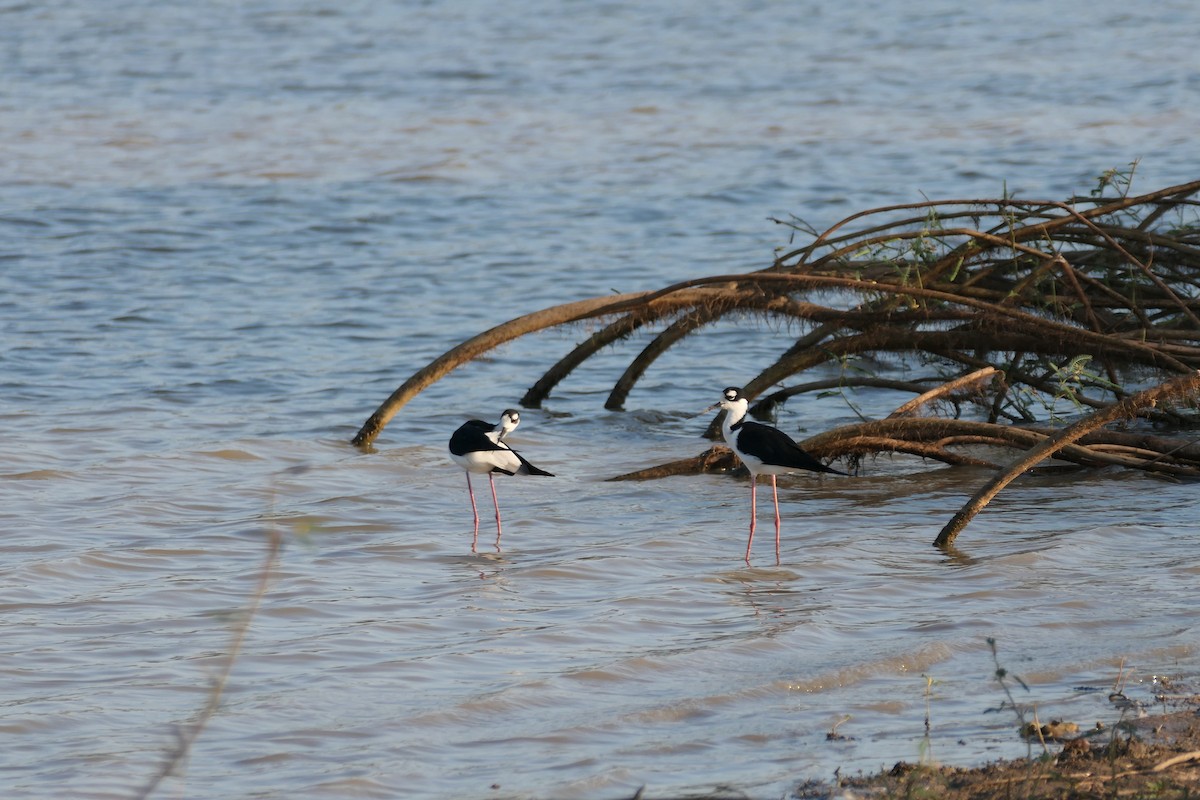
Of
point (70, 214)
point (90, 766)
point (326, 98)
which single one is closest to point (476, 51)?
point (326, 98)

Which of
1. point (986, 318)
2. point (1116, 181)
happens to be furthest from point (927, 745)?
point (1116, 181)

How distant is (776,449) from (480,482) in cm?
235

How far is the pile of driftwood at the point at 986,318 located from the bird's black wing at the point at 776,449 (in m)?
0.60

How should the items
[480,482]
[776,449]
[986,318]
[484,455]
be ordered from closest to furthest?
[776,449]
[484,455]
[986,318]
[480,482]

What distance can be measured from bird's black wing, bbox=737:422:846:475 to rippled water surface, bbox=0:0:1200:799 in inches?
16.3

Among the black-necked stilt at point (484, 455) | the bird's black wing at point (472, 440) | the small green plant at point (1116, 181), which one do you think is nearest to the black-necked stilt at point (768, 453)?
the black-necked stilt at point (484, 455)

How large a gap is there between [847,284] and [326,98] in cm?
1692

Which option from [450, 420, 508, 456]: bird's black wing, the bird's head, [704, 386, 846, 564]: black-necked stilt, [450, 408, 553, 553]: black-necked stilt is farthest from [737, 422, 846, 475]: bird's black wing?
[450, 420, 508, 456]: bird's black wing

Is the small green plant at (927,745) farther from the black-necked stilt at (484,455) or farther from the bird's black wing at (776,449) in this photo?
the black-necked stilt at (484,455)

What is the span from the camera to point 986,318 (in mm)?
8906

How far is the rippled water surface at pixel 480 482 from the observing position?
555cm

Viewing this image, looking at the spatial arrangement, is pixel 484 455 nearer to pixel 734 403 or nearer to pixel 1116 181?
pixel 734 403

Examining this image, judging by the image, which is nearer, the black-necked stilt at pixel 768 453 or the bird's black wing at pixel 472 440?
the black-necked stilt at pixel 768 453

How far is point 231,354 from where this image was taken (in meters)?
12.6
